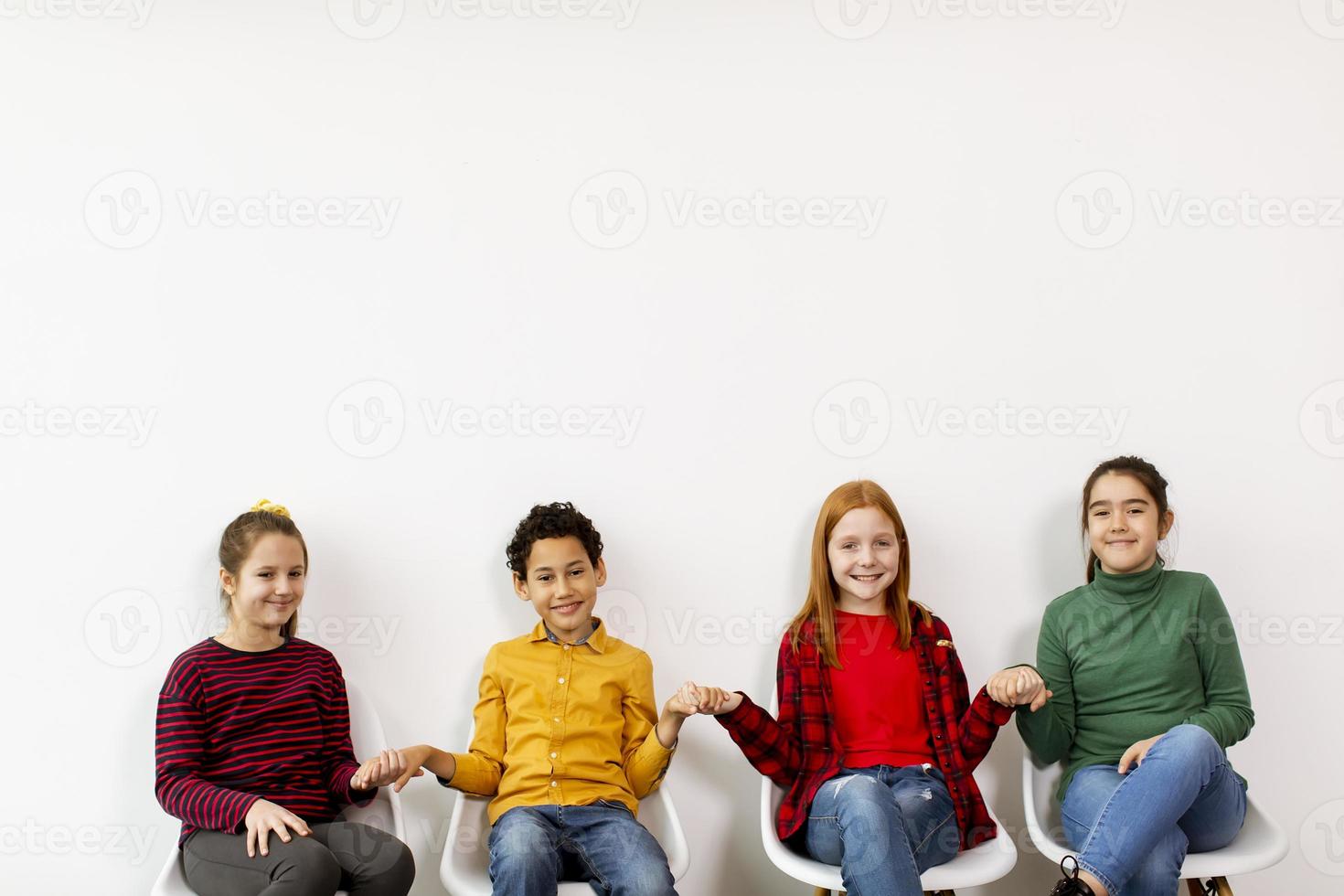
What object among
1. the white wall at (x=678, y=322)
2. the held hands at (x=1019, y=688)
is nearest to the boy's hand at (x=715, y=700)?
the white wall at (x=678, y=322)

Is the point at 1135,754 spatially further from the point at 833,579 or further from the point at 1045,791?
the point at 833,579

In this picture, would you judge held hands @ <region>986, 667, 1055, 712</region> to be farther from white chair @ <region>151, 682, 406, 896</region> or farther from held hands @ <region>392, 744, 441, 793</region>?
white chair @ <region>151, 682, 406, 896</region>

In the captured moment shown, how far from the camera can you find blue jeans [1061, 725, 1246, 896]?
6.43ft

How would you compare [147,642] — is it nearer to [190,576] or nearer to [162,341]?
[190,576]

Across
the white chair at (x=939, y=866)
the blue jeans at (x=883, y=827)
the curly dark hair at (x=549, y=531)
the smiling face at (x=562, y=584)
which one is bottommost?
the white chair at (x=939, y=866)

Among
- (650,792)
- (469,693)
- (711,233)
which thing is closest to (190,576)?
(469,693)

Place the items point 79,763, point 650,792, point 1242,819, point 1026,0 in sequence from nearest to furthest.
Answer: point 1242,819 → point 650,792 → point 79,763 → point 1026,0

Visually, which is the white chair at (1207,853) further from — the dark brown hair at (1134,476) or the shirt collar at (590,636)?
the shirt collar at (590,636)

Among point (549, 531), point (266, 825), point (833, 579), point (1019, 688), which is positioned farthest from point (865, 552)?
point (266, 825)

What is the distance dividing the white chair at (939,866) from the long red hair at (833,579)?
379 millimetres

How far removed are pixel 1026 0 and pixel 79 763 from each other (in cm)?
288

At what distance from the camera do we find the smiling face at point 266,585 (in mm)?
2314

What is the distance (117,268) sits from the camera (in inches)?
102

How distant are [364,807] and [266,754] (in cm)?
23
